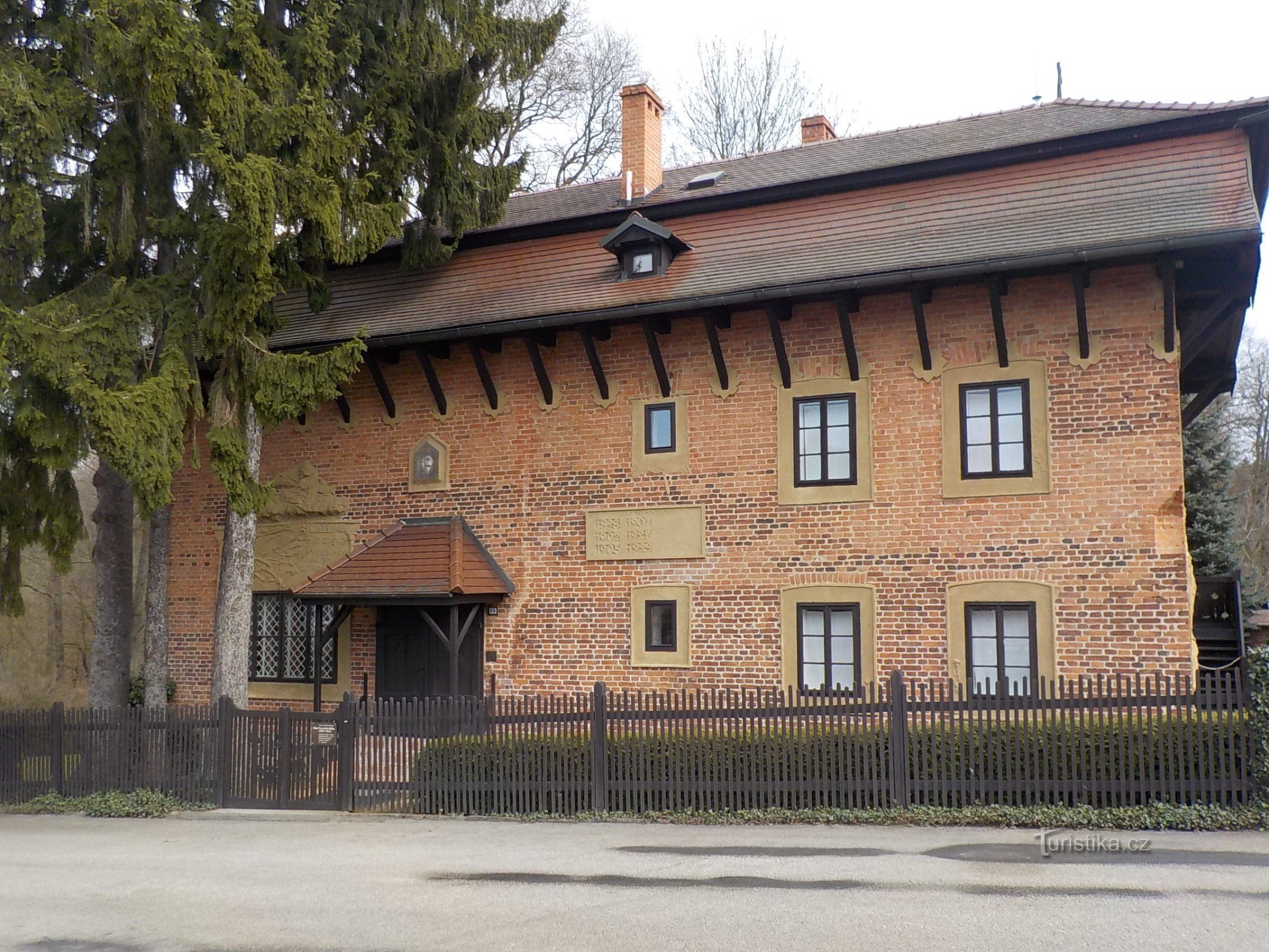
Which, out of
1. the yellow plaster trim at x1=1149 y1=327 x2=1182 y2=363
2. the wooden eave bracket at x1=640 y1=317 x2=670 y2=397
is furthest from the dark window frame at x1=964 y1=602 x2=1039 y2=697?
the wooden eave bracket at x1=640 y1=317 x2=670 y2=397

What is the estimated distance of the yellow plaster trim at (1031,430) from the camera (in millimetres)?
12594

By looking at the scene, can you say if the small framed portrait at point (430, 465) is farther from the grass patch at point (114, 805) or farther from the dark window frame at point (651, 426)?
the grass patch at point (114, 805)

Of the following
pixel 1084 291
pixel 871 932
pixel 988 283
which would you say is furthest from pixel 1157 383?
pixel 871 932

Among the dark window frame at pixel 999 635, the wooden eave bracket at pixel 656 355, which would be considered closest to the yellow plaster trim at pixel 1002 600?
the dark window frame at pixel 999 635

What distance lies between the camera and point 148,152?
12.4m

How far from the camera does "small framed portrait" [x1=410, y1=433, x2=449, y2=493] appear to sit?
52.0ft

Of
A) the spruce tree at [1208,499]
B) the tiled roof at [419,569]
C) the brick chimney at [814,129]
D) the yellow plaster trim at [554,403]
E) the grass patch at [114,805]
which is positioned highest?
the brick chimney at [814,129]

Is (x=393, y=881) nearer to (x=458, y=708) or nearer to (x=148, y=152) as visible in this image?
(x=458, y=708)

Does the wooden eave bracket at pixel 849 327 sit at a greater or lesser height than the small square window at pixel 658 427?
greater

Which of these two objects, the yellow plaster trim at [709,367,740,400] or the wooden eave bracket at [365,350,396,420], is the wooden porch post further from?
the yellow plaster trim at [709,367,740,400]

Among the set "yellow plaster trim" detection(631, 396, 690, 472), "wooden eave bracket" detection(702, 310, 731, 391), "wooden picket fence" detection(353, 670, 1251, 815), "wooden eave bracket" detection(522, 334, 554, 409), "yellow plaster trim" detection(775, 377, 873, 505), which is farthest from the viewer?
"wooden eave bracket" detection(522, 334, 554, 409)

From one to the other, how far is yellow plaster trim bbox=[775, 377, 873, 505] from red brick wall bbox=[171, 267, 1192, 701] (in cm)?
12

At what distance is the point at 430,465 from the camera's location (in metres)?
15.9

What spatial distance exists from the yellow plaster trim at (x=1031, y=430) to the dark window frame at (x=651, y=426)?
342 cm
